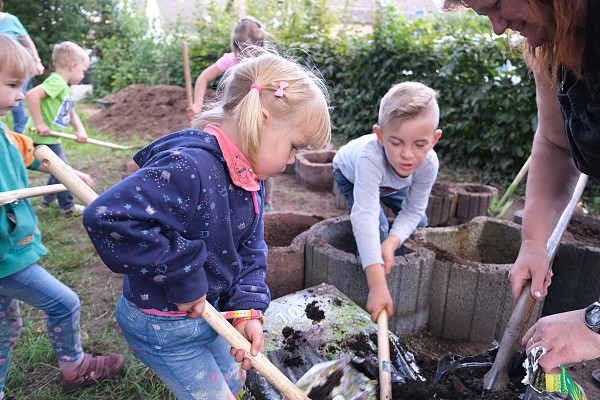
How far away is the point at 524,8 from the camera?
1.29m

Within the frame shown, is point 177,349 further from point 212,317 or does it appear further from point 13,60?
point 13,60

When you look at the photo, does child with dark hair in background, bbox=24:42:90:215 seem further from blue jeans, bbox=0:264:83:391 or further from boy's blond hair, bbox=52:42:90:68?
blue jeans, bbox=0:264:83:391

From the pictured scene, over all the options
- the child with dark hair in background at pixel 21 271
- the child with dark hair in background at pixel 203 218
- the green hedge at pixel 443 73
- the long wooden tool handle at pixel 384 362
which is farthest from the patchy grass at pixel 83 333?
the green hedge at pixel 443 73

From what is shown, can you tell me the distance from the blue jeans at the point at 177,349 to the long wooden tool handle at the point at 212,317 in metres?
0.13

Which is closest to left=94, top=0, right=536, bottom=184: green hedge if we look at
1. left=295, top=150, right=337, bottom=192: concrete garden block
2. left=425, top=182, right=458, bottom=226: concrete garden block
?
left=295, top=150, right=337, bottom=192: concrete garden block

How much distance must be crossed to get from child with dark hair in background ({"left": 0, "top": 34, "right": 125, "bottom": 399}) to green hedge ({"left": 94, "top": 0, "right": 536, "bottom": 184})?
6.73ft

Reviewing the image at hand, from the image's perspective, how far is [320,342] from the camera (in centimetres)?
209

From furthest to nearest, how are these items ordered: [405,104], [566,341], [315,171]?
1. [315,171]
2. [405,104]
3. [566,341]

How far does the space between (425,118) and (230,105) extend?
119 centimetres

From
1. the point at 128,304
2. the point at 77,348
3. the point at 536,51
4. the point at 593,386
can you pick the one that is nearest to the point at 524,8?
the point at 536,51

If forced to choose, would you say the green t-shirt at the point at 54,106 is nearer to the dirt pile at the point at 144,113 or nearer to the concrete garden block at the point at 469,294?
the concrete garden block at the point at 469,294

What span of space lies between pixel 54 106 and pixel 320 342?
11.1ft

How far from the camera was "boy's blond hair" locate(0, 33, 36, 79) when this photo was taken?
193 centimetres

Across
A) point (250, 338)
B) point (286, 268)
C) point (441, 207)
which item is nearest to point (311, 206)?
point (441, 207)
